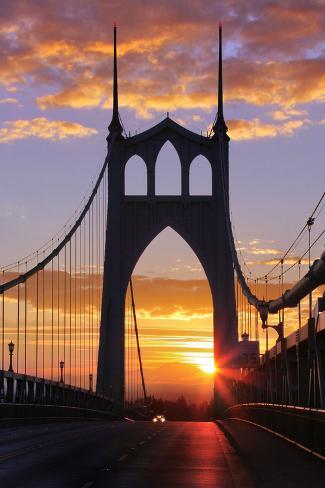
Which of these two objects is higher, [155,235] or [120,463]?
[155,235]

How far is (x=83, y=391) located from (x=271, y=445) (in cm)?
4545

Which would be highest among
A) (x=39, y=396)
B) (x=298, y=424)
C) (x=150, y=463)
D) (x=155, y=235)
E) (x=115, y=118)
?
(x=115, y=118)

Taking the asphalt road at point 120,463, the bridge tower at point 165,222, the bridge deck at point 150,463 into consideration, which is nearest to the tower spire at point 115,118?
the bridge tower at point 165,222

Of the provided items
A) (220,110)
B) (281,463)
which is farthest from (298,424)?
(220,110)

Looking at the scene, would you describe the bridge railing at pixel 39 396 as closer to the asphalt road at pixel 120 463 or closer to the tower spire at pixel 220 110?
the asphalt road at pixel 120 463

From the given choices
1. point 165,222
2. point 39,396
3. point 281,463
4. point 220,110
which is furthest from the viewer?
point 220,110

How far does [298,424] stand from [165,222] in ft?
228

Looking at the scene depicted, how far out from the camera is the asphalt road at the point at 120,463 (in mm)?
18547

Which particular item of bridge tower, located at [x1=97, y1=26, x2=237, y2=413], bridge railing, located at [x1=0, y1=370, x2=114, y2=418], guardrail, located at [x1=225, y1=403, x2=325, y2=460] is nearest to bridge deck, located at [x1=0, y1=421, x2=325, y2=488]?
guardrail, located at [x1=225, y1=403, x2=325, y2=460]

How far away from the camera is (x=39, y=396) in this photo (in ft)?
190

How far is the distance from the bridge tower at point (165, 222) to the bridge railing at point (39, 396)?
12.2m

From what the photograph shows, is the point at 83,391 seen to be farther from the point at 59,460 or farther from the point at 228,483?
the point at 228,483

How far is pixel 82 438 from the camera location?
1372 inches

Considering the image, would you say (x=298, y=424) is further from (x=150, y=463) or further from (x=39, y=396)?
(x=39, y=396)
